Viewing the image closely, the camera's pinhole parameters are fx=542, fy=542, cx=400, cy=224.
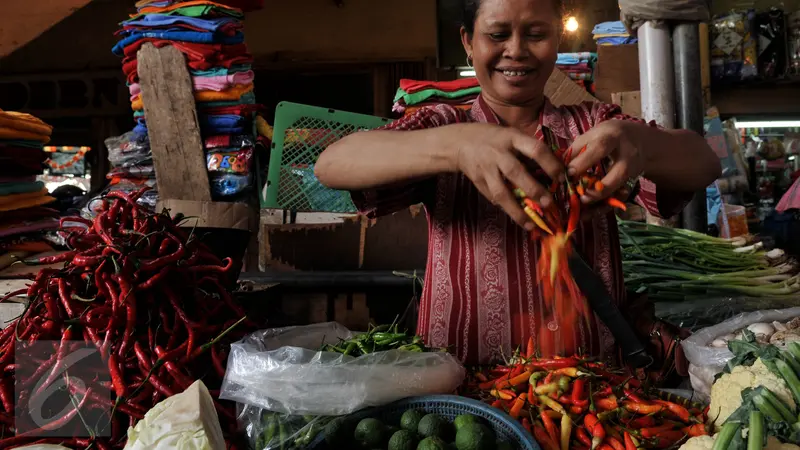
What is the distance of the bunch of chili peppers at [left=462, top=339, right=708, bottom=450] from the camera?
4.24 feet

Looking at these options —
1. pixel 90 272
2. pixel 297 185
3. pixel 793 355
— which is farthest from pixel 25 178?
pixel 793 355

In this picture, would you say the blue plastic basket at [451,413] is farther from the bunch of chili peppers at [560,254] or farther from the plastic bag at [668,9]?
the plastic bag at [668,9]

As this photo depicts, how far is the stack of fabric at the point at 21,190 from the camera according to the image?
3.48 meters

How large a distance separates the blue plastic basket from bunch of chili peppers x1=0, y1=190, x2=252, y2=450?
369 mm

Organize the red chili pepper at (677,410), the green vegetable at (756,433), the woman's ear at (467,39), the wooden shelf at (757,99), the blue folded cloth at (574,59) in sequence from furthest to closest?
the wooden shelf at (757,99)
the blue folded cloth at (574,59)
the woman's ear at (467,39)
the red chili pepper at (677,410)
the green vegetable at (756,433)

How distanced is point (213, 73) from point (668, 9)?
295 centimetres

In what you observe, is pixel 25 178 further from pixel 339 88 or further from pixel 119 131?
pixel 339 88

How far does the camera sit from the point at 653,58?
3.23 meters

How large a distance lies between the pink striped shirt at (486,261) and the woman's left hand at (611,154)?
0.33 meters

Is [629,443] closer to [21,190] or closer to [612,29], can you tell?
[612,29]

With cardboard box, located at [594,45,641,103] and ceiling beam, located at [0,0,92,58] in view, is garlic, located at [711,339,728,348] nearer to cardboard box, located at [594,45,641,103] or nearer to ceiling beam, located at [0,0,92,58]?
cardboard box, located at [594,45,641,103]

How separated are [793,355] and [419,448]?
A: 883mm

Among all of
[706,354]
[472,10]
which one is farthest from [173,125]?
[706,354]

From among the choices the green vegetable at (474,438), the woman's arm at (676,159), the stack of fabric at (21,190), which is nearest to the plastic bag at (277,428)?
the green vegetable at (474,438)
